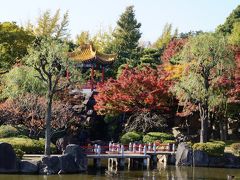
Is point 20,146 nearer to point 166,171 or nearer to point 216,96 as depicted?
point 166,171

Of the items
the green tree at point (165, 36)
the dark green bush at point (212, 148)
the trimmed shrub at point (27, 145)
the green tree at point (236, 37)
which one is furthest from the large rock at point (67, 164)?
the green tree at point (165, 36)

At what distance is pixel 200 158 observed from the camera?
3030 cm

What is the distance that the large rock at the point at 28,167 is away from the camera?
77.9 feet

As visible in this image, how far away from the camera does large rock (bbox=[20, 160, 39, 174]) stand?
23750 millimetres

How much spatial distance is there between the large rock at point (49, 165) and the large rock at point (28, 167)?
1.00ft

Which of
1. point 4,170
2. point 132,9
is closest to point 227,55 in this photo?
point 4,170

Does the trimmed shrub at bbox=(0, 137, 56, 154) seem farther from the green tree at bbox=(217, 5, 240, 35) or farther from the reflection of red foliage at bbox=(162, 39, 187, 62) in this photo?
the green tree at bbox=(217, 5, 240, 35)

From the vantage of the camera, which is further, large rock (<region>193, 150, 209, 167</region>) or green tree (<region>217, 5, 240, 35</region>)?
green tree (<region>217, 5, 240, 35</region>)

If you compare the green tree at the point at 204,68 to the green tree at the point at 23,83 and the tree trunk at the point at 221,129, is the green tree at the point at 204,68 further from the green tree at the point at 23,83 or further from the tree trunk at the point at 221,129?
the green tree at the point at 23,83

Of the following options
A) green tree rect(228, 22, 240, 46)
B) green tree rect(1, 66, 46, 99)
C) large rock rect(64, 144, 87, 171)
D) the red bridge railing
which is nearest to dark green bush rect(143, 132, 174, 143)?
the red bridge railing

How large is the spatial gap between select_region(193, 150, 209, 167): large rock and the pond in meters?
1.09

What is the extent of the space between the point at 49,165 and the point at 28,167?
3.52 ft

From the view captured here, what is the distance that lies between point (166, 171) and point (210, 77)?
26.7 ft

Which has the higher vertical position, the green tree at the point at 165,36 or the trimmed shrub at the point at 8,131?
the green tree at the point at 165,36
